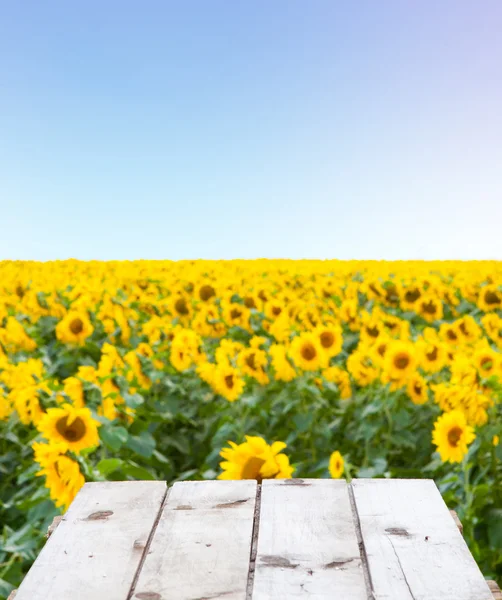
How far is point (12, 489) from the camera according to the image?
4.33m

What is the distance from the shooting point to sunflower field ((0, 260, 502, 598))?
3078 millimetres

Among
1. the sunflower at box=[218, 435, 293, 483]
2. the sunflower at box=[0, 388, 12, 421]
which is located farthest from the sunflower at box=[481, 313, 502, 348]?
the sunflower at box=[218, 435, 293, 483]

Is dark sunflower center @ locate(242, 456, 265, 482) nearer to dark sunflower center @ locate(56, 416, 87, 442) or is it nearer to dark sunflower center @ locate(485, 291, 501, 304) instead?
dark sunflower center @ locate(56, 416, 87, 442)

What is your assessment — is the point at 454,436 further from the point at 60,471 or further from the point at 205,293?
the point at 205,293

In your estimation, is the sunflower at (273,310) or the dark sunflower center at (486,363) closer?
the dark sunflower center at (486,363)

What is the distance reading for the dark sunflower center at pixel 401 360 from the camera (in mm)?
4449

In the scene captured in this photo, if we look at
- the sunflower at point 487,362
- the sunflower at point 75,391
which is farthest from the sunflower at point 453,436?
the sunflower at point 75,391

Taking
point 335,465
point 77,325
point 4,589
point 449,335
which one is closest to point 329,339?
point 449,335

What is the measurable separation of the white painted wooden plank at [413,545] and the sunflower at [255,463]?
0.36 meters

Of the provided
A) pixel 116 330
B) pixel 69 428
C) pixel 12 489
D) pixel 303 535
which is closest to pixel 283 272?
pixel 116 330

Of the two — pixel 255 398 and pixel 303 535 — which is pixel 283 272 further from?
pixel 303 535

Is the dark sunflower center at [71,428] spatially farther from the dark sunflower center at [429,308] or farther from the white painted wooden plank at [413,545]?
the dark sunflower center at [429,308]

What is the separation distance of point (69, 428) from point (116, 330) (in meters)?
3.94

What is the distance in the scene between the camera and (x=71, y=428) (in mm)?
2902
